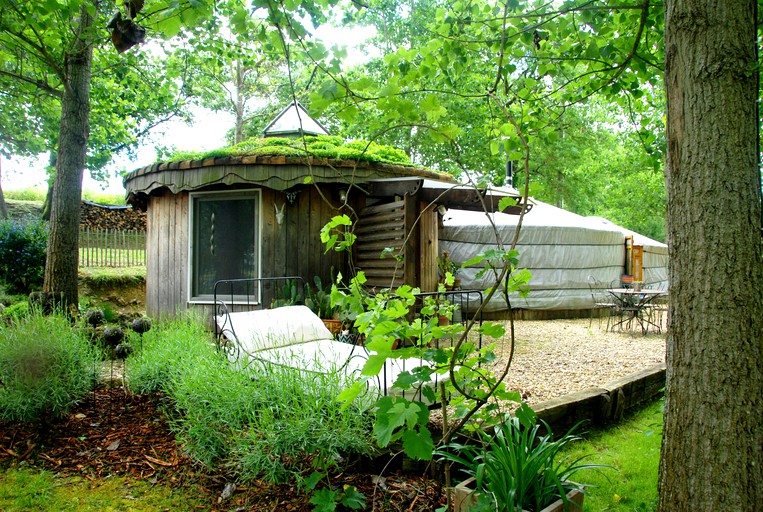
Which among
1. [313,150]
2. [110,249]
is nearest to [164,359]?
[313,150]

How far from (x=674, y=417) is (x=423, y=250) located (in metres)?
4.37

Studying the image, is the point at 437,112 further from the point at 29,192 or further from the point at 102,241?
the point at 29,192

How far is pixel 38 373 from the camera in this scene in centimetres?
294

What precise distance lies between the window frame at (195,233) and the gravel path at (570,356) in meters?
3.11

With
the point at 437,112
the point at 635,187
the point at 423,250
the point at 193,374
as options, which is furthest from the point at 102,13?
the point at 635,187

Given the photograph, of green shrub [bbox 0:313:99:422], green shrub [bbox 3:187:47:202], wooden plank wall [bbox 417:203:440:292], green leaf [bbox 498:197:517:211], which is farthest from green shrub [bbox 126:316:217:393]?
green shrub [bbox 3:187:47:202]

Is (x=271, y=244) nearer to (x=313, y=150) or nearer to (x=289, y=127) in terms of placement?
(x=313, y=150)

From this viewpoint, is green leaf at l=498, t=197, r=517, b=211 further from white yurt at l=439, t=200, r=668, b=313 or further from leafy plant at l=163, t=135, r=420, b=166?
white yurt at l=439, t=200, r=668, b=313

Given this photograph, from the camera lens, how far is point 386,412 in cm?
140

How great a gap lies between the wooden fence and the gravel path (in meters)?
9.22

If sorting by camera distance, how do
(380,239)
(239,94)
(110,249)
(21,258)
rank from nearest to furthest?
(380,239), (21,258), (110,249), (239,94)

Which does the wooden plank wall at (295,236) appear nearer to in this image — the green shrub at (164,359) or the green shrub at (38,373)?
the green shrub at (164,359)

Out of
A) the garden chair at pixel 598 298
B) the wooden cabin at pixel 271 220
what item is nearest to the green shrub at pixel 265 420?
the wooden cabin at pixel 271 220

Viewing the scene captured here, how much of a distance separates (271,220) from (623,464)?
464 cm
